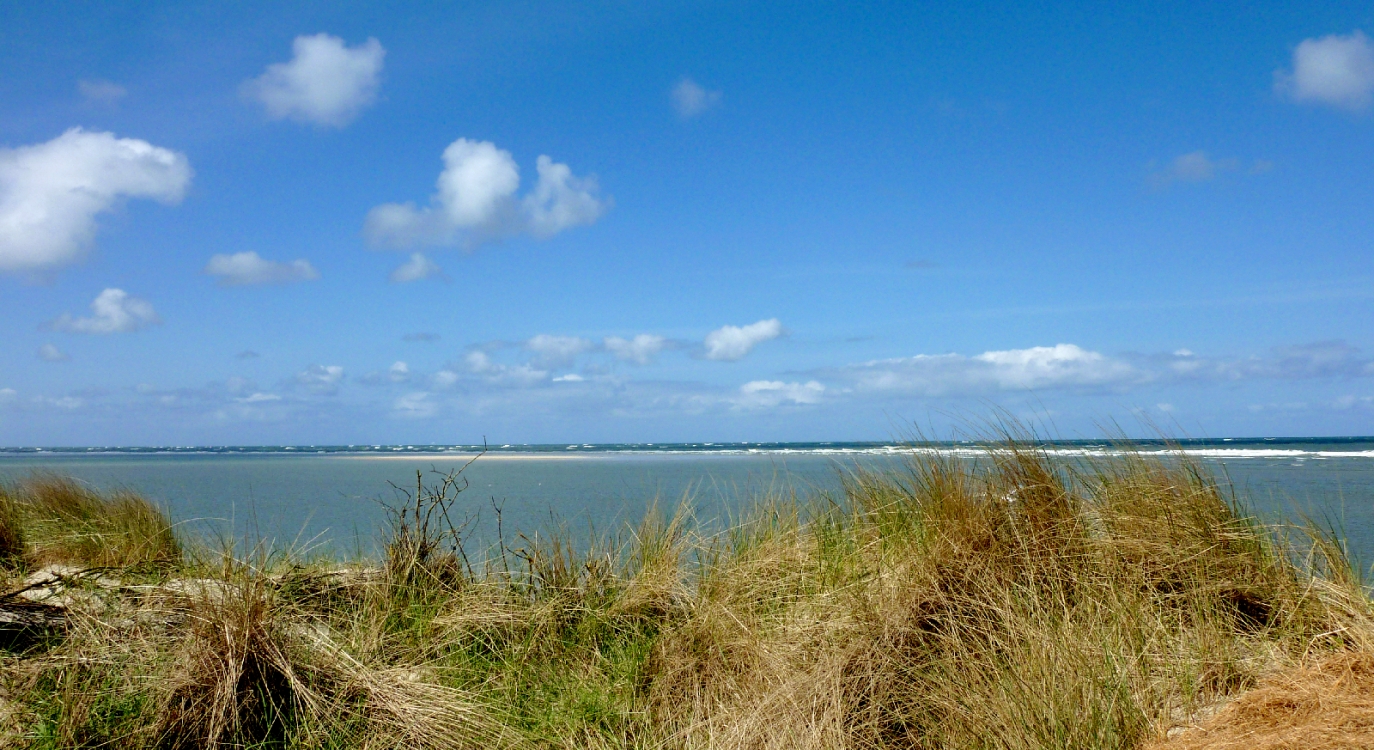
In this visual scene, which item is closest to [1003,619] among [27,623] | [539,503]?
[27,623]

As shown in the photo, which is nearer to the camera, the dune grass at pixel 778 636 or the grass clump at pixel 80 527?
the dune grass at pixel 778 636

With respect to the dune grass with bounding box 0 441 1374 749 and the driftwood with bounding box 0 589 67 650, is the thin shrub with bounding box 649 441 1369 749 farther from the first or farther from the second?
the driftwood with bounding box 0 589 67 650

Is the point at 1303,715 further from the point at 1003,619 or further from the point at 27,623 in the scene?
the point at 27,623

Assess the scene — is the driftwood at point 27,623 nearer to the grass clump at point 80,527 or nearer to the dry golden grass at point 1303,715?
the grass clump at point 80,527

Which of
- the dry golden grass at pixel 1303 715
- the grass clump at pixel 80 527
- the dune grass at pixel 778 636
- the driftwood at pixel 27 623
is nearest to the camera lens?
the dry golden grass at pixel 1303 715

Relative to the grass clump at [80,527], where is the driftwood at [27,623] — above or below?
below

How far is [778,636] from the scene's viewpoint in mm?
5148

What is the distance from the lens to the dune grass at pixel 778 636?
12.8ft

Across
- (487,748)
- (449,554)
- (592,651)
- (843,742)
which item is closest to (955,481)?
(843,742)

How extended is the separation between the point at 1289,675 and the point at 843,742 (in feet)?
5.63

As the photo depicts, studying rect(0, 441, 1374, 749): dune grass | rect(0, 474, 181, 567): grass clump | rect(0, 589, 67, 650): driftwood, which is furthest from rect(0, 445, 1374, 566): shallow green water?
rect(0, 589, 67, 650): driftwood

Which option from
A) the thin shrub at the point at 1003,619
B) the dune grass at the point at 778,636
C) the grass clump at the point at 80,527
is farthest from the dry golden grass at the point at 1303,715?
the grass clump at the point at 80,527

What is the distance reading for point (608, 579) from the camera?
20.0 ft

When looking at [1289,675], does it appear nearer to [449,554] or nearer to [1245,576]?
[1245,576]
